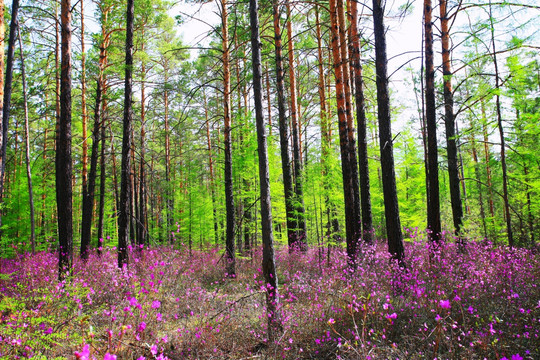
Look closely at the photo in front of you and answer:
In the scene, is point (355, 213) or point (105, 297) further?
point (355, 213)

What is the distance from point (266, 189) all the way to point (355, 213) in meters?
4.16

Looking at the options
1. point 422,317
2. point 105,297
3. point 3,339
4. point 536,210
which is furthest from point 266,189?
point 536,210

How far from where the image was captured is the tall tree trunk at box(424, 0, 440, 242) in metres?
7.42

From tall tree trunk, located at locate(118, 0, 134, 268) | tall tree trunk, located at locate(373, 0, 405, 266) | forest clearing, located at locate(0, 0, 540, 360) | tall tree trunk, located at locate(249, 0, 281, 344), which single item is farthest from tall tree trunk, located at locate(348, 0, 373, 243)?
tall tree trunk, located at locate(118, 0, 134, 268)

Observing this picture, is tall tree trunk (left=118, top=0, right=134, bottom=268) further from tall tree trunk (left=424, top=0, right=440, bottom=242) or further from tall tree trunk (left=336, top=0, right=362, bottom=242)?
tall tree trunk (left=424, top=0, right=440, bottom=242)

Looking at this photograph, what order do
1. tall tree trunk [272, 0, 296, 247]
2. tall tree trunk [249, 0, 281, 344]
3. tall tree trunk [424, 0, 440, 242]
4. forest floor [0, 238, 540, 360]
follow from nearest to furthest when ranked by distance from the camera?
forest floor [0, 238, 540, 360] < tall tree trunk [249, 0, 281, 344] < tall tree trunk [424, 0, 440, 242] < tall tree trunk [272, 0, 296, 247]

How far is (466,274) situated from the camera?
4.99 meters

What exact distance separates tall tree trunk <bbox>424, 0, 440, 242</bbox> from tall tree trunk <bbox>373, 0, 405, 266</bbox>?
2433mm

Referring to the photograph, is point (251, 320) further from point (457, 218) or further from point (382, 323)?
point (457, 218)

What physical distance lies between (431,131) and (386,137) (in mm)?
2851

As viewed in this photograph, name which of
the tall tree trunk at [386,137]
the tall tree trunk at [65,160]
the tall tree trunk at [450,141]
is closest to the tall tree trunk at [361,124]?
the tall tree trunk at [386,137]

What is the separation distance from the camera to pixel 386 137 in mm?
5691

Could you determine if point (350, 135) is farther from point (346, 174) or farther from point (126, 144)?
point (126, 144)

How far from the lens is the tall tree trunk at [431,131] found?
742 cm
